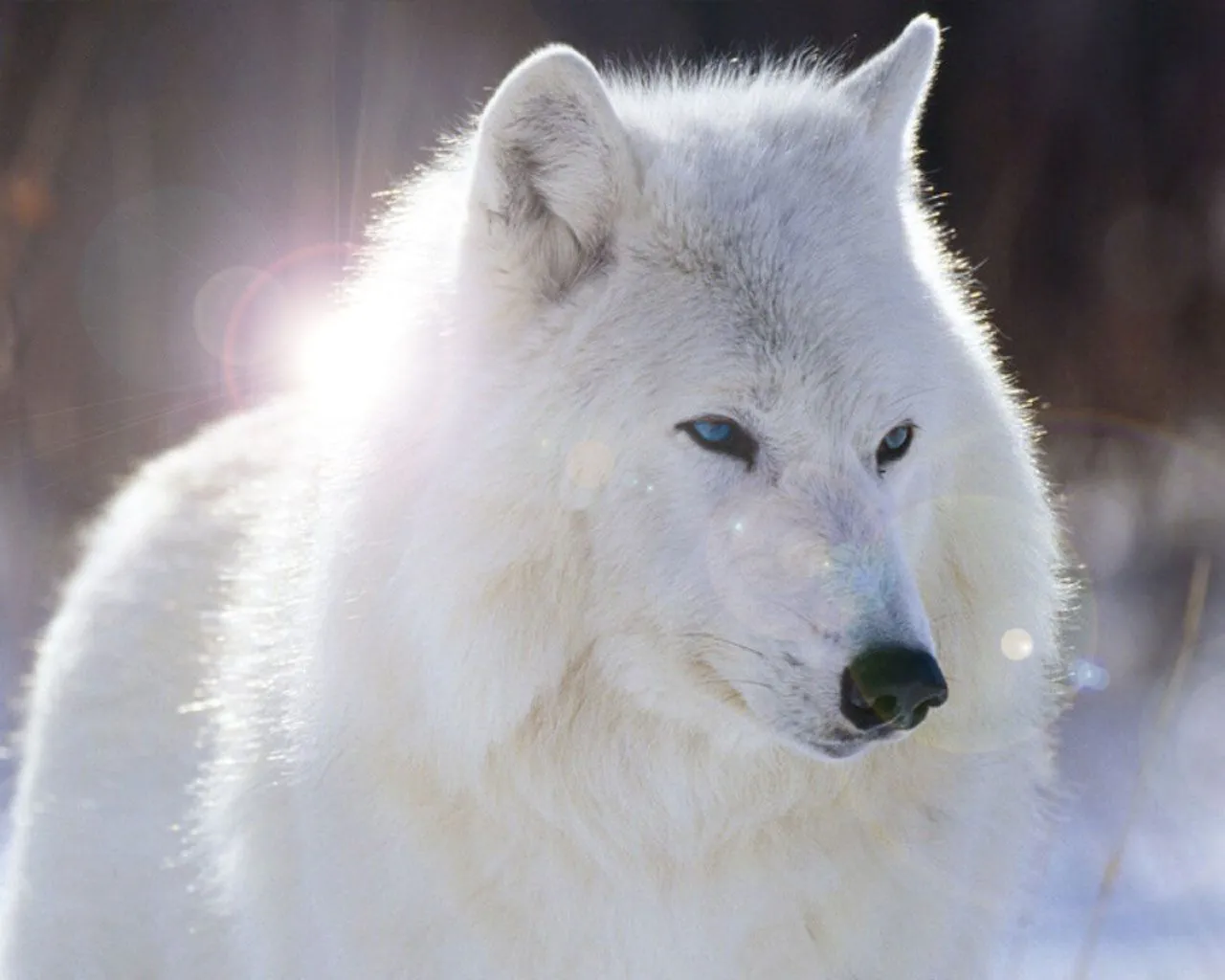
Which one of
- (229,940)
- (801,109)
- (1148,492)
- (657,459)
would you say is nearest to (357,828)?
(229,940)

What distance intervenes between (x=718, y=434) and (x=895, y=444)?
289 mm

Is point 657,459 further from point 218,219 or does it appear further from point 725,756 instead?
point 218,219

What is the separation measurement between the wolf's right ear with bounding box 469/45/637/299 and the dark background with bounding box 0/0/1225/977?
603 centimetres

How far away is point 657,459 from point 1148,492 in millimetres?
6787

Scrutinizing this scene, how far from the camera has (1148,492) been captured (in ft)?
26.9

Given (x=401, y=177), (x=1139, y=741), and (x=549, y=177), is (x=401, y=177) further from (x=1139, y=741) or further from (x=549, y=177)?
(x=549, y=177)

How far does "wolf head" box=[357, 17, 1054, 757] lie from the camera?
202 cm

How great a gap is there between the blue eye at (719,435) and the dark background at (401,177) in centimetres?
605

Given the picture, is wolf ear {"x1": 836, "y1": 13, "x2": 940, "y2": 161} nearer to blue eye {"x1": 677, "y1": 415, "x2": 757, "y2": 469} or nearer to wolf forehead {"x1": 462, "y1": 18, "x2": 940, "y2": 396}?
wolf forehead {"x1": 462, "y1": 18, "x2": 940, "y2": 396}

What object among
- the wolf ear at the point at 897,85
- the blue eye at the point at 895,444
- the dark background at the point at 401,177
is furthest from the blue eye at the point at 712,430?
the dark background at the point at 401,177

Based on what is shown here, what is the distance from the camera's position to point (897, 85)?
253 centimetres

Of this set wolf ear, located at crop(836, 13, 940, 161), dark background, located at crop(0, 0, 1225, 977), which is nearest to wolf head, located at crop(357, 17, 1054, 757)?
wolf ear, located at crop(836, 13, 940, 161)

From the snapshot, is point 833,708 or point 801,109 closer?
point 833,708

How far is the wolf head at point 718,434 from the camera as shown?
202 centimetres
